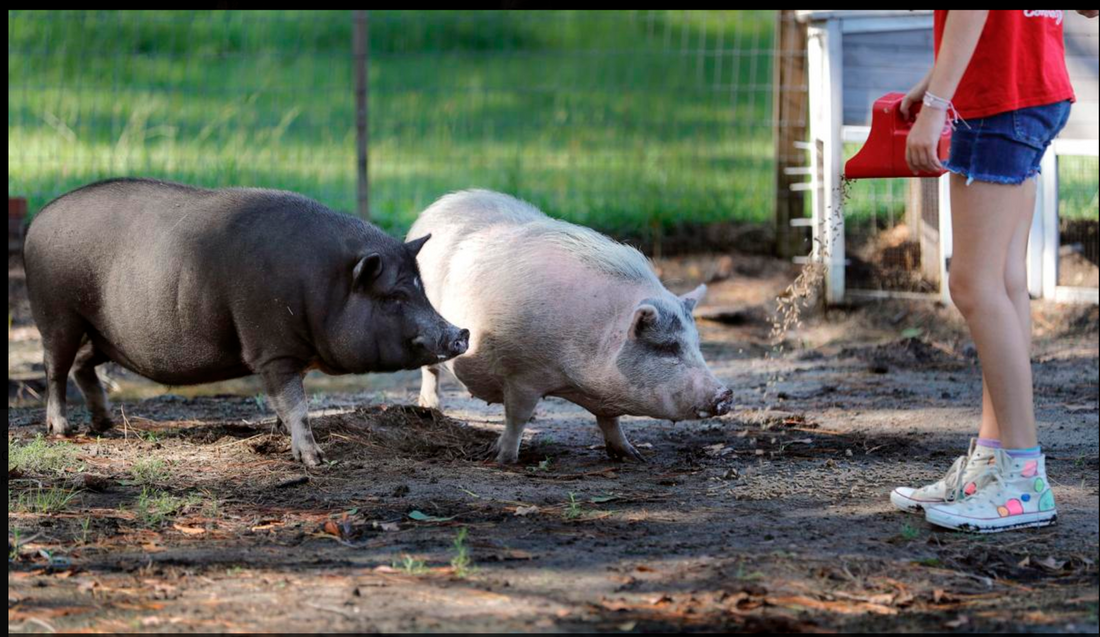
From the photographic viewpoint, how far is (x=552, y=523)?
13.9ft

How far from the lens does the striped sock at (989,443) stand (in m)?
4.12

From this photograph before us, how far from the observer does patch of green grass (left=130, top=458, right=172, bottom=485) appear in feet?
15.5

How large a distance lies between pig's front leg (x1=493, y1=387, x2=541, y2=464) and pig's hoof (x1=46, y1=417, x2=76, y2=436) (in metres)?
1.91

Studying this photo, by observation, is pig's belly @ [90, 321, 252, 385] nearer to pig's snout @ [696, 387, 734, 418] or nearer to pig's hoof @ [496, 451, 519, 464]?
pig's hoof @ [496, 451, 519, 464]

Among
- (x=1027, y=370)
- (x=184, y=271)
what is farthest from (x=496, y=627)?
(x=184, y=271)

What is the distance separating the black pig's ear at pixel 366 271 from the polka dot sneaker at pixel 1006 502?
2.22 m

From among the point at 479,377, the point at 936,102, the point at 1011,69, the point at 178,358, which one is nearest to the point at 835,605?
the point at 936,102

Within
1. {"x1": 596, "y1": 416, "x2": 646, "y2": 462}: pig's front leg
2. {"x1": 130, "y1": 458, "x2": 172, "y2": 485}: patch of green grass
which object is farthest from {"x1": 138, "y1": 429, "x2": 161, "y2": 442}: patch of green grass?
{"x1": 596, "y1": 416, "x2": 646, "y2": 462}: pig's front leg

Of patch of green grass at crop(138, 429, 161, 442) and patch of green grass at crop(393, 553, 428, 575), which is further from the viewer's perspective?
patch of green grass at crop(138, 429, 161, 442)

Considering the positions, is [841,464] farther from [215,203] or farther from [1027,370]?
[215,203]

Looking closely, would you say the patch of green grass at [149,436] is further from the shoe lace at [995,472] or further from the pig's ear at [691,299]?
the shoe lace at [995,472]

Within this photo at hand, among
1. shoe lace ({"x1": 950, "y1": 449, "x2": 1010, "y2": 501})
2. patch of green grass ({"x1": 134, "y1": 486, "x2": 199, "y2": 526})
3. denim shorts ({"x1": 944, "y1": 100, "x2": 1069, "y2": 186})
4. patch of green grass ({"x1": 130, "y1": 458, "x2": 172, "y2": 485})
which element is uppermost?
denim shorts ({"x1": 944, "y1": 100, "x2": 1069, "y2": 186})

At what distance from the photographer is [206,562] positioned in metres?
3.77

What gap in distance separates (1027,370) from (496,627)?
6.11 ft
